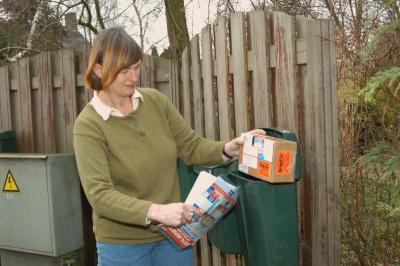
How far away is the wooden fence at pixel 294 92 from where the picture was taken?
8.93 feet

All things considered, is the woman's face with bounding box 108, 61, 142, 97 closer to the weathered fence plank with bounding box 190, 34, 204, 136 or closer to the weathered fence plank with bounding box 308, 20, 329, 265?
the weathered fence plank with bounding box 308, 20, 329, 265

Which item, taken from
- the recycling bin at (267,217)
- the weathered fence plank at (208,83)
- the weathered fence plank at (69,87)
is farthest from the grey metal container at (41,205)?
the recycling bin at (267,217)

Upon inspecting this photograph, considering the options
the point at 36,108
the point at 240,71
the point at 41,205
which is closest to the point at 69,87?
the point at 36,108

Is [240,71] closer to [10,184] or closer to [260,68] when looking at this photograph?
[260,68]

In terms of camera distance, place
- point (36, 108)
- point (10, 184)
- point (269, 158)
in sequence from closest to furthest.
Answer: point (269, 158) → point (10, 184) → point (36, 108)

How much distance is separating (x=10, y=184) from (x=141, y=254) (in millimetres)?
1896

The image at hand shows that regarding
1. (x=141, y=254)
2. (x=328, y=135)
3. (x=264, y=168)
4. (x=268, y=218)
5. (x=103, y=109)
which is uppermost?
(x=103, y=109)

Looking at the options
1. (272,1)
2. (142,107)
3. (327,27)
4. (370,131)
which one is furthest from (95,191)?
(272,1)

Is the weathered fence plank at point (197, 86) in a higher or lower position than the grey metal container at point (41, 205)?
higher

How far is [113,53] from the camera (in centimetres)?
206

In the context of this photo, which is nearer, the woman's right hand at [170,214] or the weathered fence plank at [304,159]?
the woman's right hand at [170,214]

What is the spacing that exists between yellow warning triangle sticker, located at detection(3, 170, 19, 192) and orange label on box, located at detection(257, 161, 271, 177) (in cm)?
219

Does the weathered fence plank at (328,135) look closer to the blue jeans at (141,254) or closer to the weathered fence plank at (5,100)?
the blue jeans at (141,254)

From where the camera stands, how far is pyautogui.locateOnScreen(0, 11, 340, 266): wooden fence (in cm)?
274
